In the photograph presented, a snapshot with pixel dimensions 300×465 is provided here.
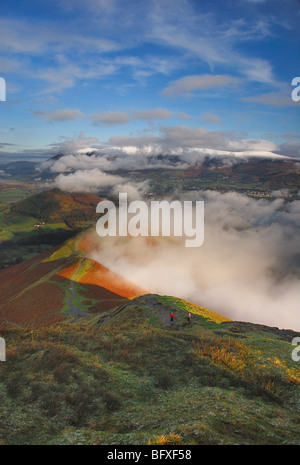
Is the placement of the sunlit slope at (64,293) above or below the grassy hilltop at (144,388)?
below

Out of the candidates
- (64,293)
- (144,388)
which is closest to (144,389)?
(144,388)

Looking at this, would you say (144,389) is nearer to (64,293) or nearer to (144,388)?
(144,388)

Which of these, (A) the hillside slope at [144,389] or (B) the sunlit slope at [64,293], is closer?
(A) the hillside slope at [144,389]

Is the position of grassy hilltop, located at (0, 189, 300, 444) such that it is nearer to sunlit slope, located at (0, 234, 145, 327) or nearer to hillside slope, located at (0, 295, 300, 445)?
hillside slope, located at (0, 295, 300, 445)

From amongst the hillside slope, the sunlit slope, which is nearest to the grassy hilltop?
the hillside slope

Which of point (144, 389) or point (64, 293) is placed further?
point (64, 293)

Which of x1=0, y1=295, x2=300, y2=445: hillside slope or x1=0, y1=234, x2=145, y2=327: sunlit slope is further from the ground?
x1=0, y1=295, x2=300, y2=445: hillside slope

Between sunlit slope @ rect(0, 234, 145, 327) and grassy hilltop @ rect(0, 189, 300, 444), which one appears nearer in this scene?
grassy hilltop @ rect(0, 189, 300, 444)

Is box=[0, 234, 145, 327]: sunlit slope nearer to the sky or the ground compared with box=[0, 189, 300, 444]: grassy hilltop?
nearer to the ground

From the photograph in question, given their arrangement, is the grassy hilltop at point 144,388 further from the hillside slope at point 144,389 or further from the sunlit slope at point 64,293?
the sunlit slope at point 64,293

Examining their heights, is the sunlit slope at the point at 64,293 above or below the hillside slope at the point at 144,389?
below

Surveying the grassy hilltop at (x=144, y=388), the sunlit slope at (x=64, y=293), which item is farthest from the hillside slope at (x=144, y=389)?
the sunlit slope at (x=64, y=293)
